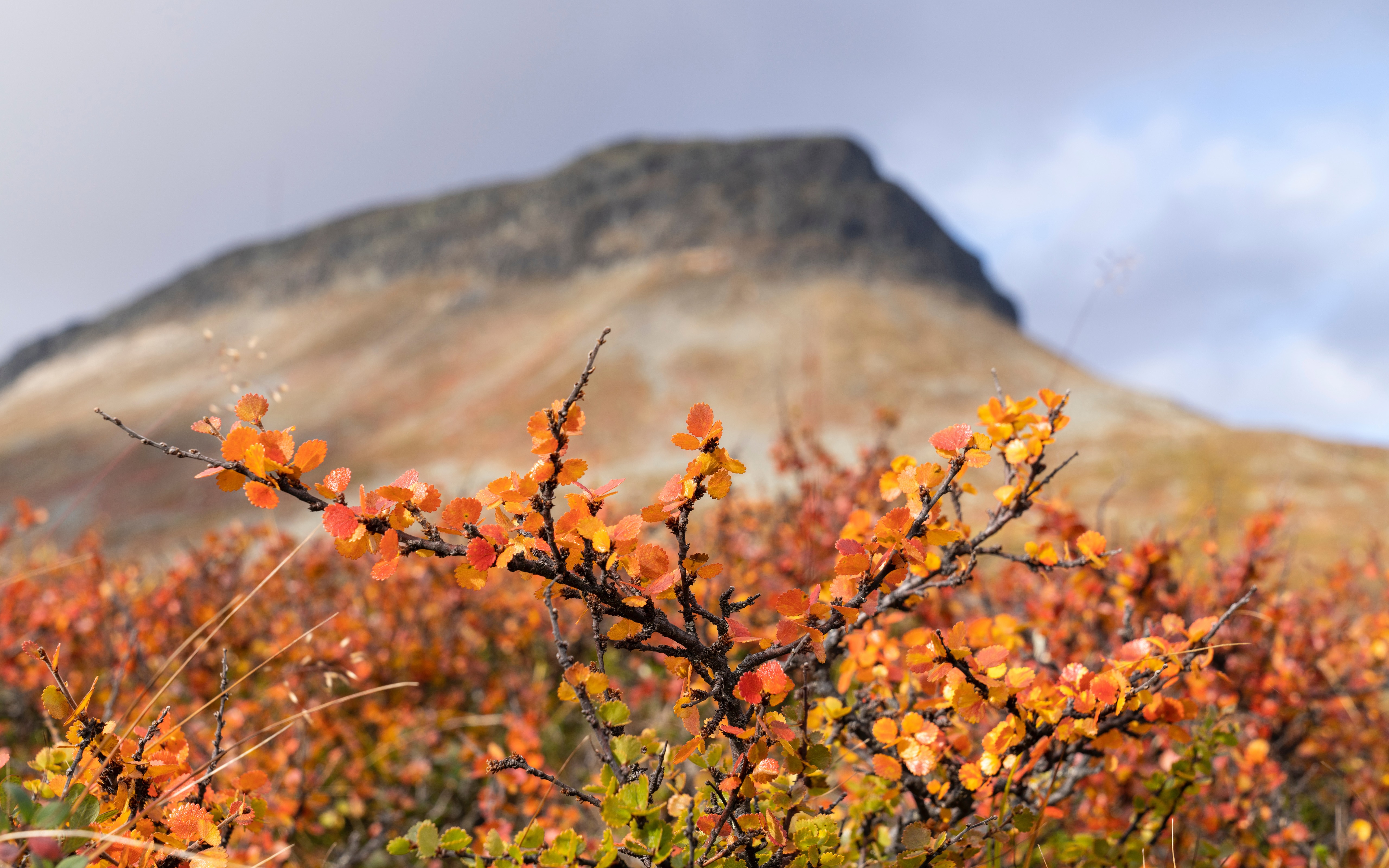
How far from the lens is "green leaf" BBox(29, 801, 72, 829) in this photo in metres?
0.93

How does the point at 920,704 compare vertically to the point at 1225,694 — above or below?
above

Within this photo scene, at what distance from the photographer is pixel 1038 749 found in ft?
5.09

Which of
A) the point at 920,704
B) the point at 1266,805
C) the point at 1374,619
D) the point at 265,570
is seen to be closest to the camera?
the point at 920,704

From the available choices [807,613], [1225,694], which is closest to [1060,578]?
[1225,694]

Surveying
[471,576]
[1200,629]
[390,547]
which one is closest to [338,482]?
[390,547]

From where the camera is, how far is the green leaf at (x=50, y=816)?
927mm

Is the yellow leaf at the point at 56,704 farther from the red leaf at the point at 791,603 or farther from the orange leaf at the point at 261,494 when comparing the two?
the red leaf at the point at 791,603

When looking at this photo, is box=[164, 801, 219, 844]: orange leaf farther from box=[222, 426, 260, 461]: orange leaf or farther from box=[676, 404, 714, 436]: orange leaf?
box=[676, 404, 714, 436]: orange leaf

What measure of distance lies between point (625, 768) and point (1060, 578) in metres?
3.31

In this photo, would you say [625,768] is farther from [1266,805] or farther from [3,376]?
[3,376]

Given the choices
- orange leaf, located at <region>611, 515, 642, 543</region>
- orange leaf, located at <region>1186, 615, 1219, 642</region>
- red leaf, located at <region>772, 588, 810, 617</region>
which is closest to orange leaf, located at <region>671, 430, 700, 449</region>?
orange leaf, located at <region>611, 515, 642, 543</region>

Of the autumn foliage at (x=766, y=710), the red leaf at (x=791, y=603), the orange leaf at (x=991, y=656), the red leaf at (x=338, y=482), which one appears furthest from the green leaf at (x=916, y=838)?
the red leaf at (x=338, y=482)

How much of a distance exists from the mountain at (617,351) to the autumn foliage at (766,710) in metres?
0.89

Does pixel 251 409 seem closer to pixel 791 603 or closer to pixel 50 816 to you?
pixel 50 816
